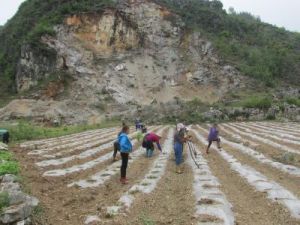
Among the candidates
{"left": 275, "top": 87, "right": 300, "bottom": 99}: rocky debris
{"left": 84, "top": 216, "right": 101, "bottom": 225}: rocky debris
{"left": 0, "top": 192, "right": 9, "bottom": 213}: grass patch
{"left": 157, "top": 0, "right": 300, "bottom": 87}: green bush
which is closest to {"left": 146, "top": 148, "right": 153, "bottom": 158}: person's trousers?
{"left": 84, "top": 216, "right": 101, "bottom": 225}: rocky debris

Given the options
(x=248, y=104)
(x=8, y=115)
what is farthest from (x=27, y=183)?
(x=248, y=104)

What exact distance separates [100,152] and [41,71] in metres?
44.8

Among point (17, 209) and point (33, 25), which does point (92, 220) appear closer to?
point (17, 209)

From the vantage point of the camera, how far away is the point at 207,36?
246 ft

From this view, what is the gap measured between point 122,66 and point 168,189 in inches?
2239

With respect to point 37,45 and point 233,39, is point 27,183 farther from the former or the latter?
point 233,39

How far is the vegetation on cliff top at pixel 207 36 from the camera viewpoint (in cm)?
6906

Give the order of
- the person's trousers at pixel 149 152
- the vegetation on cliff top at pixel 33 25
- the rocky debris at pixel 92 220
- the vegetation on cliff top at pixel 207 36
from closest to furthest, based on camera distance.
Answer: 1. the rocky debris at pixel 92 220
2. the person's trousers at pixel 149 152
3. the vegetation on cliff top at pixel 33 25
4. the vegetation on cliff top at pixel 207 36

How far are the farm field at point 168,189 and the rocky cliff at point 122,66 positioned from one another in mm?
38757

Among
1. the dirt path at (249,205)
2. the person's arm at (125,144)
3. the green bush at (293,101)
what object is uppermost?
the green bush at (293,101)

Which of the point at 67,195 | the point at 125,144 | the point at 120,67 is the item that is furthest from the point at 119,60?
the point at 67,195

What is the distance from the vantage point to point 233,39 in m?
80.9

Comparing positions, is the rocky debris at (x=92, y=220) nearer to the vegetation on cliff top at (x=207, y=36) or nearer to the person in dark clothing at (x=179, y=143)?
the person in dark clothing at (x=179, y=143)

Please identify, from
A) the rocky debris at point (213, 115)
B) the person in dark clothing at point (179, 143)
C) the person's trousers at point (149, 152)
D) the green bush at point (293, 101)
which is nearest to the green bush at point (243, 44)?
the green bush at point (293, 101)
